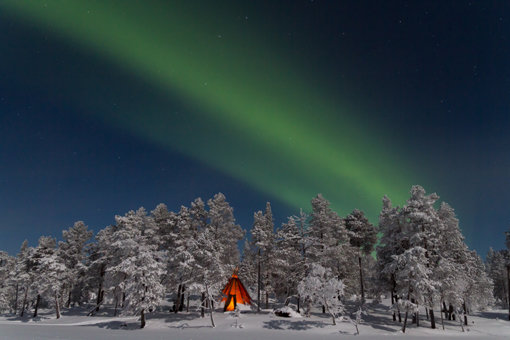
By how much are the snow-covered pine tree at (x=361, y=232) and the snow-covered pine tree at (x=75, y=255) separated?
42049 mm

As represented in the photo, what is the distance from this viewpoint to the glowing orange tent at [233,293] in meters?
37.9

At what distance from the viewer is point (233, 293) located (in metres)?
38.5

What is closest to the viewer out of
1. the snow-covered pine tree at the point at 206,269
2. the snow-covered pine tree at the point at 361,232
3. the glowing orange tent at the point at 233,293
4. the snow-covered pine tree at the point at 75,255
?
the snow-covered pine tree at the point at 206,269

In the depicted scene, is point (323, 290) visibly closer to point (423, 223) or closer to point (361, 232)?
point (423, 223)

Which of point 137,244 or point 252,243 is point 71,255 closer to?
point 137,244

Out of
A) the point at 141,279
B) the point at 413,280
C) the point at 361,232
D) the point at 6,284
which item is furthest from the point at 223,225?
the point at 6,284

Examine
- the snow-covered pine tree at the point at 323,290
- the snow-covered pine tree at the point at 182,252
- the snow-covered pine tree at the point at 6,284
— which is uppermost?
the snow-covered pine tree at the point at 182,252

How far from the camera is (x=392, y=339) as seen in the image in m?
23.8

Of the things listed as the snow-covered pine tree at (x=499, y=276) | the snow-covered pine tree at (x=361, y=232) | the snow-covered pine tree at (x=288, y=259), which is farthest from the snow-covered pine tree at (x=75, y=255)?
the snow-covered pine tree at (x=499, y=276)

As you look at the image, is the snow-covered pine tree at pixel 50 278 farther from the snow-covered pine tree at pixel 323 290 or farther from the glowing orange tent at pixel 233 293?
the snow-covered pine tree at pixel 323 290

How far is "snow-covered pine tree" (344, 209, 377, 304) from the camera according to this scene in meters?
42.3

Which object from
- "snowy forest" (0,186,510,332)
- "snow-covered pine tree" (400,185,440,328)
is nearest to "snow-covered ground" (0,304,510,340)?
"snowy forest" (0,186,510,332)

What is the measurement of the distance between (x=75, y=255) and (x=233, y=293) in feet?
92.8

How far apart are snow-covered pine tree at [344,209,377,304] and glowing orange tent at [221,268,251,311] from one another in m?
18.0
